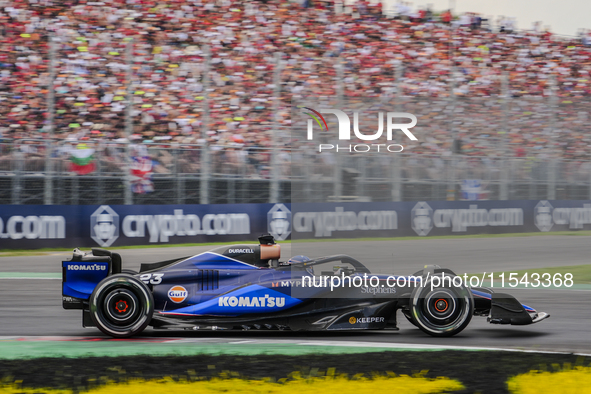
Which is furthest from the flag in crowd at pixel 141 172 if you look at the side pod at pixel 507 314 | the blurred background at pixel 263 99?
the side pod at pixel 507 314

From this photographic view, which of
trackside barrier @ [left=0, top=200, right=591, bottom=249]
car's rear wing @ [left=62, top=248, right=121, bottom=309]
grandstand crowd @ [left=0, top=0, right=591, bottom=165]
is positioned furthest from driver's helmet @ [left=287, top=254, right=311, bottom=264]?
grandstand crowd @ [left=0, top=0, right=591, bottom=165]

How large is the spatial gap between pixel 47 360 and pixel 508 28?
62.1 feet

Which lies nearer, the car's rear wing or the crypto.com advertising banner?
the car's rear wing

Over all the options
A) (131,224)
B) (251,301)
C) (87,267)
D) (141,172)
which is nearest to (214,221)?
(131,224)

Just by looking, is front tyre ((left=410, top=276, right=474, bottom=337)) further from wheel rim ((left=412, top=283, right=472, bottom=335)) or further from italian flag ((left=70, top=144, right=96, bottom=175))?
italian flag ((left=70, top=144, right=96, bottom=175))

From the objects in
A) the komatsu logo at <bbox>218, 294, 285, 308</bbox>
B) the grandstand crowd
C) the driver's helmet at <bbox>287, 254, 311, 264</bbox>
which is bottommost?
the komatsu logo at <bbox>218, 294, 285, 308</bbox>

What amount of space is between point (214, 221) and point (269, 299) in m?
8.27

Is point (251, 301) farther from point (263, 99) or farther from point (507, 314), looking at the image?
point (263, 99)

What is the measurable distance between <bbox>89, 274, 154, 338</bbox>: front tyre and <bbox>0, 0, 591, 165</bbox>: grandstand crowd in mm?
6791

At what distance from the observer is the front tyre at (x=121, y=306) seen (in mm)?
5859

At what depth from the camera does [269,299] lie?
592cm

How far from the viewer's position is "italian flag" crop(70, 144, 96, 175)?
505 inches

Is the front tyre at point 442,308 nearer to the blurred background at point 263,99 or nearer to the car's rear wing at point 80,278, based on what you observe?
the blurred background at point 263,99

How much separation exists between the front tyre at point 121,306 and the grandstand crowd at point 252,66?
22.3 feet
